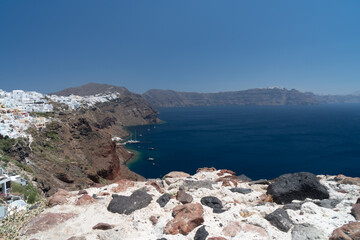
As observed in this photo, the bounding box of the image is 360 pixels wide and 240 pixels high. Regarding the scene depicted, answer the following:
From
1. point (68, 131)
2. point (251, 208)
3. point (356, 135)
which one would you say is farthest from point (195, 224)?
point (356, 135)

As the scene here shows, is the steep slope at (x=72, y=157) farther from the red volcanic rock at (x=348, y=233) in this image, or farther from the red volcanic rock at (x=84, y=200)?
the red volcanic rock at (x=348, y=233)

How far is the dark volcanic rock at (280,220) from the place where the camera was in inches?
191

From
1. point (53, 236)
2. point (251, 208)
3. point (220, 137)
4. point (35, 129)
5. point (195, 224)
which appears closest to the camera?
point (53, 236)

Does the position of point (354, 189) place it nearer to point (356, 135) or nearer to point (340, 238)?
point (340, 238)

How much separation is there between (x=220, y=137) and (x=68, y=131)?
63678 millimetres

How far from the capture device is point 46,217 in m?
4.94

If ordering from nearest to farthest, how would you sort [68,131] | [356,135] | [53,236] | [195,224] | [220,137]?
[53,236]
[195,224]
[68,131]
[356,135]
[220,137]

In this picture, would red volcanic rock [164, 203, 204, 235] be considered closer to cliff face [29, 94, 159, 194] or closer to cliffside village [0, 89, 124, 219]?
cliffside village [0, 89, 124, 219]

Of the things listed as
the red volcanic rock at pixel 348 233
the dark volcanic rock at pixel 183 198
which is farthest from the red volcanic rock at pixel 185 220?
the red volcanic rock at pixel 348 233

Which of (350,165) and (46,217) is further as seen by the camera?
(350,165)

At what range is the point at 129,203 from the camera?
566cm

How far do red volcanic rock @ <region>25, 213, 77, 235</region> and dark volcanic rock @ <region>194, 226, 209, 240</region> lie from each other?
3.08 meters

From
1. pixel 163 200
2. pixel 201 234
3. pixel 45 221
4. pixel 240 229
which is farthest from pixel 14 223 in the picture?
pixel 240 229

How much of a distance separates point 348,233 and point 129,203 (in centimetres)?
492
